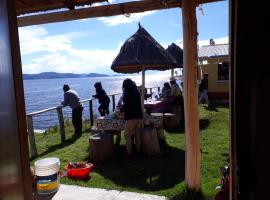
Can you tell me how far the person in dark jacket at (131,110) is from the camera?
6.87m

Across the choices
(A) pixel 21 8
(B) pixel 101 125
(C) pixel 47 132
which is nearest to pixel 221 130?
(B) pixel 101 125

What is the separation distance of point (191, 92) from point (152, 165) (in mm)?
2483

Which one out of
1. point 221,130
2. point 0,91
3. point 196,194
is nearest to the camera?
point 0,91

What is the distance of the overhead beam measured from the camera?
4836mm

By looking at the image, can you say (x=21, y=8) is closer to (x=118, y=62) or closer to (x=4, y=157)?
(x=4, y=157)

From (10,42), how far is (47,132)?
34.4ft

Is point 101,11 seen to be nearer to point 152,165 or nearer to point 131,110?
point 131,110

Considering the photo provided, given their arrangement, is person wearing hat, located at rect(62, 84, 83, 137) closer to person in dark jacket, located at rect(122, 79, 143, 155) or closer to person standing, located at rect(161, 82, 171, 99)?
person in dark jacket, located at rect(122, 79, 143, 155)

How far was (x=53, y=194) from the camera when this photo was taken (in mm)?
5141

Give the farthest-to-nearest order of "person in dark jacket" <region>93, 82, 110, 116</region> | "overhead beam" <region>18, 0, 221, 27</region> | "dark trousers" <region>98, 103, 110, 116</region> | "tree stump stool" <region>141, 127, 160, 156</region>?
"dark trousers" <region>98, 103, 110, 116</region>
"person in dark jacket" <region>93, 82, 110, 116</region>
"tree stump stool" <region>141, 127, 160, 156</region>
"overhead beam" <region>18, 0, 221, 27</region>

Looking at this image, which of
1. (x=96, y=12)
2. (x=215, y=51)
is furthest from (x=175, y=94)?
(x=215, y=51)

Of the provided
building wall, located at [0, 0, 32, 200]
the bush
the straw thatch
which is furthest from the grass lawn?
building wall, located at [0, 0, 32, 200]

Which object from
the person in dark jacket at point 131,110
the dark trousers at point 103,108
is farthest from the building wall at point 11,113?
the dark trousers at point 103,108

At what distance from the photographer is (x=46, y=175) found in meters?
4.80
